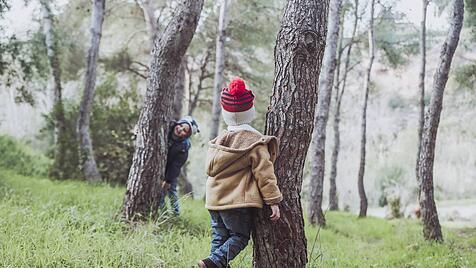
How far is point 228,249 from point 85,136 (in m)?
7.53

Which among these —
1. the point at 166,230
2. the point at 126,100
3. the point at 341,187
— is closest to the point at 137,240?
the point at 166,230

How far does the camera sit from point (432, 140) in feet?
23.1

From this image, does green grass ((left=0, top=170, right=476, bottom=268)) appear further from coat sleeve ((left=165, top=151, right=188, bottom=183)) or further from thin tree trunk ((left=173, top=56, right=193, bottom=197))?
thin tree trunk ((left=173, top=56, right=193, bottom=197))

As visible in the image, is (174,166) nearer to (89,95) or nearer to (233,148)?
(233,148)

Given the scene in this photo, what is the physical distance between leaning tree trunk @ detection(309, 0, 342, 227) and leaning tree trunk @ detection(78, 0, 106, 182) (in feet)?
15.4

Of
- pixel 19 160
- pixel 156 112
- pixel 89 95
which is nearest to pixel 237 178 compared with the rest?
pixel 156 112

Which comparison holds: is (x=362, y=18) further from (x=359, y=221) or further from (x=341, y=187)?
(x=341, y=187)

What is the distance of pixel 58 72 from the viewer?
36.5ft

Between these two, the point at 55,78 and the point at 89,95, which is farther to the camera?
the point at 55,78

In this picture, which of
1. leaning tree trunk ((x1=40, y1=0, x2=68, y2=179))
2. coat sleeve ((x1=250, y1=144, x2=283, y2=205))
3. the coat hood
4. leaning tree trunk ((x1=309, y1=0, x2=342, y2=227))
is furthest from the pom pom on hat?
leaning tree trunk ((x1=40, y1=0, x2=68, y2=179))

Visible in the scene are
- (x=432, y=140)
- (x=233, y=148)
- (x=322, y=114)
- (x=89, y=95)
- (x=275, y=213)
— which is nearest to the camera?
(x=275, y=213)

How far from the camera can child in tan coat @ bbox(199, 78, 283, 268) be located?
3.16 meters

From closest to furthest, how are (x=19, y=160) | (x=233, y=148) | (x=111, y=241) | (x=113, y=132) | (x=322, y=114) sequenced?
1. (x=233, y=148)
2. (x=111, y=241)
3. (x=322, y=114)
4. (x=113, y=132)
5. (x=19, y=160)

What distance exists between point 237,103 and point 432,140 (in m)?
4.80
